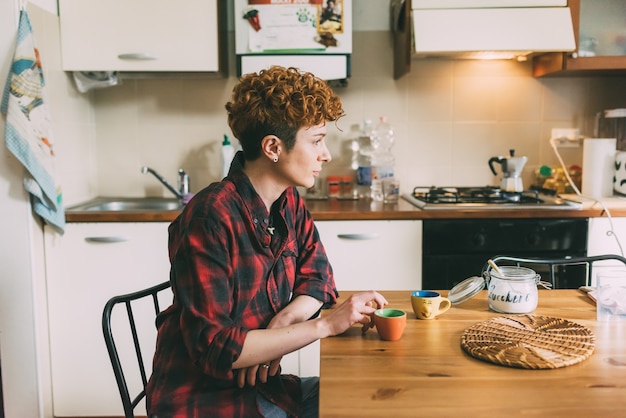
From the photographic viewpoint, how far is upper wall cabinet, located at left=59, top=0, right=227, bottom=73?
8.43ft

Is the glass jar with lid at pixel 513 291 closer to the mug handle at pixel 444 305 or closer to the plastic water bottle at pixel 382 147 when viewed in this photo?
the mug handle at pixel 444 305

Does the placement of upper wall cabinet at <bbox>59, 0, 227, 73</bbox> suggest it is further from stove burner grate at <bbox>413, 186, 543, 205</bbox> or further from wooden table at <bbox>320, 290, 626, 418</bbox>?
wooden table at <bbox>320, 290, 626, 418</bbox>

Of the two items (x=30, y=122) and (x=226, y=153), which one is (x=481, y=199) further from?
(x=30, y=122)

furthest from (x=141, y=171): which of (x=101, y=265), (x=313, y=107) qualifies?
(x=313, y=107)

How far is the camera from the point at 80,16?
2.57 m

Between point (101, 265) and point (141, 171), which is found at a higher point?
point (141, 171)

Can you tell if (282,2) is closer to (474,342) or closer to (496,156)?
(496,156)

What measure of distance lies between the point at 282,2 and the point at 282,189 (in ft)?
4.60

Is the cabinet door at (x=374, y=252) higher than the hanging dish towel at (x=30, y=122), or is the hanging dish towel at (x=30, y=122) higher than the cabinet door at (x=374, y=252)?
the hanging dish towel at (x=30, y=122)

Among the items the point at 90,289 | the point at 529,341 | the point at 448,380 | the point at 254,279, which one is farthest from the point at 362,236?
the point at 448,380

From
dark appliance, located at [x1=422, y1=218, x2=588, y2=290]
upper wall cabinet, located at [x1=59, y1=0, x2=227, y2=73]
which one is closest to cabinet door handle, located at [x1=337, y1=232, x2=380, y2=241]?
dark appliance, located at [x1=422, y1=218, x2=588, y2=290]

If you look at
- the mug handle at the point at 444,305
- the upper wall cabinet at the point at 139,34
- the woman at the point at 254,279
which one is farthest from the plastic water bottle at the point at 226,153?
the mug handle at the point at 444,305

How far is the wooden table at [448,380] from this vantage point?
2.99 feet

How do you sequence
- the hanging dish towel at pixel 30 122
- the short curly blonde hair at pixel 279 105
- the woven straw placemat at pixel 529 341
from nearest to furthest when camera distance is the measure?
1. the woven straw placemat at pixel 529 341
2. the short curly blonde hair at pixel 279 105
3. the hanging dish towel at pixel 30 122
